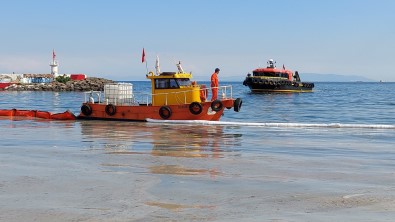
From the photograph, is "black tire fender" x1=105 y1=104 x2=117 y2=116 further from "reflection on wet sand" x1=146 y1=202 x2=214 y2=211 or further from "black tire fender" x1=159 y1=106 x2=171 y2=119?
"reflection on wet sand" x1=146 y1=202 x2=214 y2=211

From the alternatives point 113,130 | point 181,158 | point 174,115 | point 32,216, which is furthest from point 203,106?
point 32,216

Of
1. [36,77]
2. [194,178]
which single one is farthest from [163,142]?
[36,77]

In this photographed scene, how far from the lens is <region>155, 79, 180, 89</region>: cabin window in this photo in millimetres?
21016

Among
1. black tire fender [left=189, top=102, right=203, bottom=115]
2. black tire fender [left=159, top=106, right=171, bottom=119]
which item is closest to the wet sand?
black tire fender [left=189, top=102, right=203, bottom=115]

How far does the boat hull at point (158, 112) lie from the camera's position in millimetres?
20828

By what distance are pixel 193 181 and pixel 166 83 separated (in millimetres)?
13298

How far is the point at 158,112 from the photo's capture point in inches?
839

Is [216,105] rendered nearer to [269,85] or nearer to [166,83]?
[166,83]

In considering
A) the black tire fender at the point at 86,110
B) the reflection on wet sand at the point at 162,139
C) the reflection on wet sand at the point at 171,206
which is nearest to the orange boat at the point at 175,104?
the reflection on wet sand at the point at 162,139

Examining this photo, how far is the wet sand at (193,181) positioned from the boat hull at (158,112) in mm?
6742

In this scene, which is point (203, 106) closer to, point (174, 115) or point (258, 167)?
point (174, 115)

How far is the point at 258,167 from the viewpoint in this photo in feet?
31.8

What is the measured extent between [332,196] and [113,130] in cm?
1211

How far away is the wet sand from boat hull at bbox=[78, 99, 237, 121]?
22.1 feet
